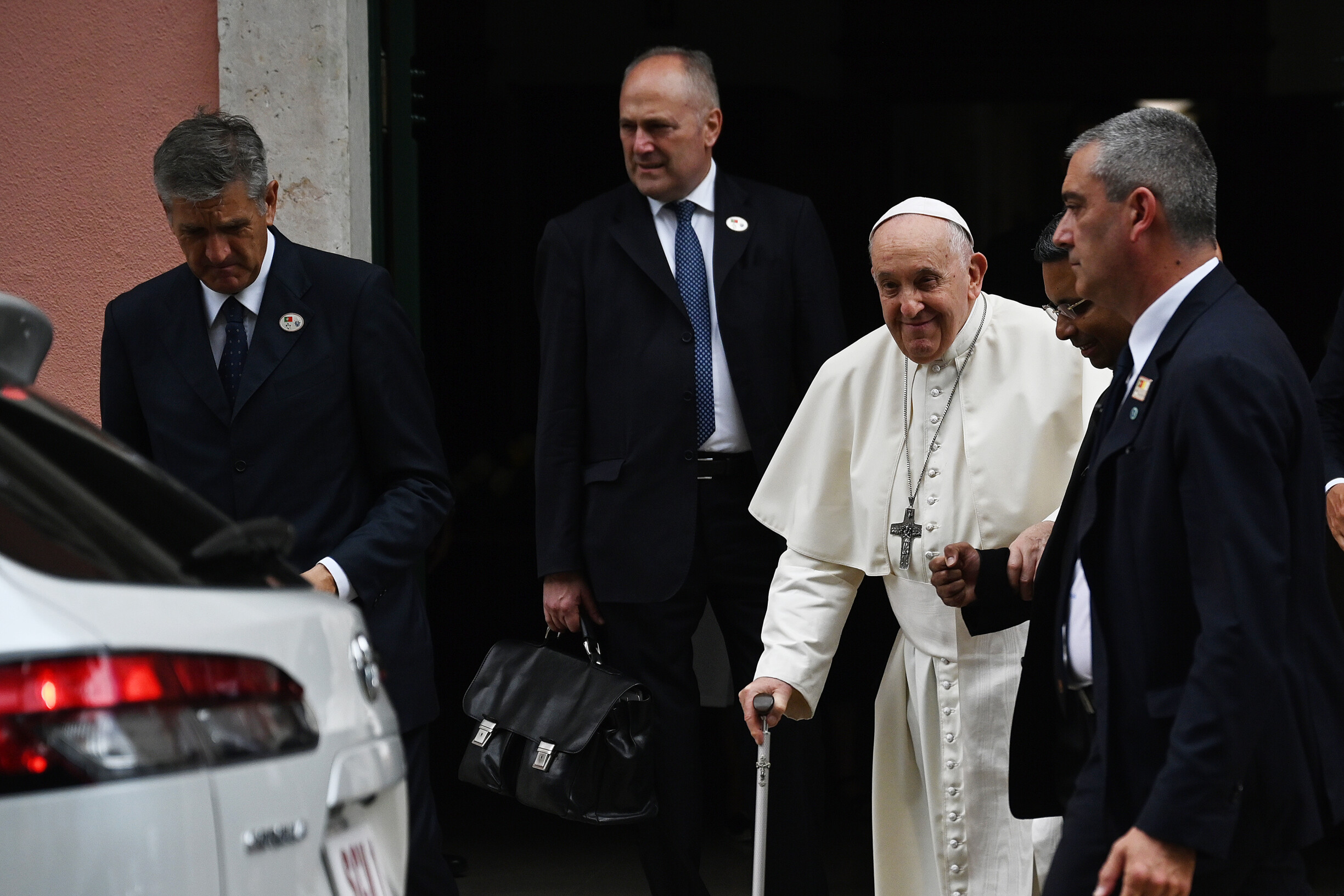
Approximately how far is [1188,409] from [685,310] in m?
2.28

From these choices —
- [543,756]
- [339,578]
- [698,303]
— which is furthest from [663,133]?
[339,578]

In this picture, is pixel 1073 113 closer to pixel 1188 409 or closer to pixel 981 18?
pixel 981 18

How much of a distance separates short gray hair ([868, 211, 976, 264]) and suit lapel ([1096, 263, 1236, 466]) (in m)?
1.17

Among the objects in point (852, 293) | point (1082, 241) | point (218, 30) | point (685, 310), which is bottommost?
point (852, 293)

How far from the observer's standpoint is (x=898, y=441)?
3984 millimetres

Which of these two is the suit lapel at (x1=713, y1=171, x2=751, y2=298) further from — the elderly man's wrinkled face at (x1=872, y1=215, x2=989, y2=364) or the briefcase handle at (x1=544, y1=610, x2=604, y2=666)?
the briefcase handle at (x1=544, y1=610, x2=604, y2=666)

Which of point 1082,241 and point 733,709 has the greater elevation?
point 1082,241

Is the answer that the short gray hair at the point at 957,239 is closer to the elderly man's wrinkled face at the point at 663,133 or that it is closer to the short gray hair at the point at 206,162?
the elderly man's wrinkled face at the point at 663,133

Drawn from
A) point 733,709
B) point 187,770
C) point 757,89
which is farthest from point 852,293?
point 187,770

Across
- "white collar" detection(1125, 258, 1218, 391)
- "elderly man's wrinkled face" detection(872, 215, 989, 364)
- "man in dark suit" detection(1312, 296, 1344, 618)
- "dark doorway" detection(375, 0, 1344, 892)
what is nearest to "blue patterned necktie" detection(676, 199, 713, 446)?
"elderly man's wrinkled face" detection(872, 215, 989, 364)

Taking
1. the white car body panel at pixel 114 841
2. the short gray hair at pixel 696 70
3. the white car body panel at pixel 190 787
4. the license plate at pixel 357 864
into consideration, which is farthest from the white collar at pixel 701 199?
the white car body panel at pixel 114 841

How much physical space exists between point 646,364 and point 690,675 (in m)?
0.85

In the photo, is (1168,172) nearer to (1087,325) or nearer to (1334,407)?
(1087,325)

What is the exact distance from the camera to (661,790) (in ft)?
15.2
